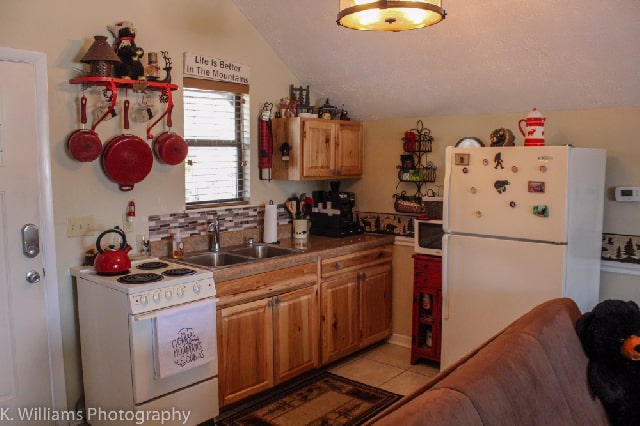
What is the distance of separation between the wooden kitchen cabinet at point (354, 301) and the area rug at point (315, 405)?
0.96 ft

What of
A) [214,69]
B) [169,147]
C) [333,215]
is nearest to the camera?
[169,147]

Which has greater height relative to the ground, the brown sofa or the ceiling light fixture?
the ceiling light fixture

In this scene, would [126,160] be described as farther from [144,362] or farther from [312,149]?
[312,149]

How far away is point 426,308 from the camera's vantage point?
4.18 metres

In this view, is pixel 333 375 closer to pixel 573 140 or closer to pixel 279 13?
pixel 573 140

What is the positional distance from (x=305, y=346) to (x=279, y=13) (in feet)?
7.74

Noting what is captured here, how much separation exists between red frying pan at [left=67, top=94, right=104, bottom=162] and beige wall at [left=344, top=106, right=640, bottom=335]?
2.39 metres

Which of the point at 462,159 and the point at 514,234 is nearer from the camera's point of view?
the point at 514,234

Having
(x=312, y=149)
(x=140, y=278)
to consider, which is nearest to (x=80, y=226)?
(x=140, y=278)

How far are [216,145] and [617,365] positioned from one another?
288cm

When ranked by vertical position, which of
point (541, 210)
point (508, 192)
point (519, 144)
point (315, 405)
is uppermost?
point (519, 144)

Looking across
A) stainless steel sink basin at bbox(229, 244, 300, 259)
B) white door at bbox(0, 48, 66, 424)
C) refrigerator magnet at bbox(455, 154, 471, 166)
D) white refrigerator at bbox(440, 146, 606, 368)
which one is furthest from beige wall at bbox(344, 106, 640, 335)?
white door at bbox(0, 48, 66, 424)

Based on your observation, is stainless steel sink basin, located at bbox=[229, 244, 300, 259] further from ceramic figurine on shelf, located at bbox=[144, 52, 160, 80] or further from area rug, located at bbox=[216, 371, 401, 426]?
ceramic figurine on shelf, located at bbox=[144, 52, 160, 80]

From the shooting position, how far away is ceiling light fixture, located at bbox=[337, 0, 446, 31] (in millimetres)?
1880
